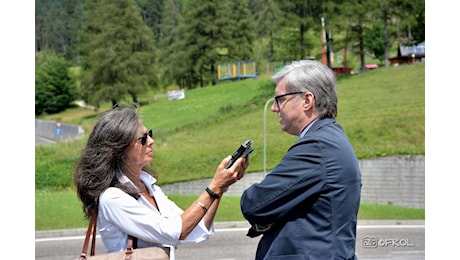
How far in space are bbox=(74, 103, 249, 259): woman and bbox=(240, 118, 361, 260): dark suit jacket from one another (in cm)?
24

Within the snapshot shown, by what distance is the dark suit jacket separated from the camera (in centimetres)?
231

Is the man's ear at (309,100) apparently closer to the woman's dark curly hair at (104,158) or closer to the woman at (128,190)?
the woman at (128,190)

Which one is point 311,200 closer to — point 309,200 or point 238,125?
point 309,200

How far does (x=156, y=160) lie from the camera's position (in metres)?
18.3

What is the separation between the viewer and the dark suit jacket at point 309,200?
7.57 ft

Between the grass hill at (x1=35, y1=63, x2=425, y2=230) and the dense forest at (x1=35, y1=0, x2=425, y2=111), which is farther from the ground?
the dense forest at (x1=35, y1=0, x2=425, y2=111)

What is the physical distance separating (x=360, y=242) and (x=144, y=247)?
8.83 metres

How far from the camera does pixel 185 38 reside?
21469 millimetres

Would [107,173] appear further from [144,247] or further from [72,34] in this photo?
[72,34]

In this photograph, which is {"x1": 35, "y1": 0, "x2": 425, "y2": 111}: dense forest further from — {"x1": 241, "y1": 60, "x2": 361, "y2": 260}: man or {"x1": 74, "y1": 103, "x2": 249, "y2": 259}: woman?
{"x1": 241, "y1": 60, "x2": 361, "y2": 260}: man

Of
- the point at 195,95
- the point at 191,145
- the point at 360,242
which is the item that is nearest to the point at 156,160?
the point at 191,145

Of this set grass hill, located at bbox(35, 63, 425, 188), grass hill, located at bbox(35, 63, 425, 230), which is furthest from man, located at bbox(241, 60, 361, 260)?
grass hill, located at bbox(35, 63, 425, 188)

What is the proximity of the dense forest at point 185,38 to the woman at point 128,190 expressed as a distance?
1674 centimetres

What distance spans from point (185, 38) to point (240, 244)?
1192cm
